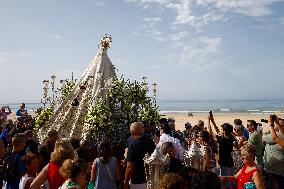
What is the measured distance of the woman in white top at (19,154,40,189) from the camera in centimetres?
696

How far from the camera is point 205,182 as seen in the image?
3.92m

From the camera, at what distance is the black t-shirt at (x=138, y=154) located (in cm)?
829

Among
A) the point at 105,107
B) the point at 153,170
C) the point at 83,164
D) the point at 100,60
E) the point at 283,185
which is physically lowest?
the point at 283,185

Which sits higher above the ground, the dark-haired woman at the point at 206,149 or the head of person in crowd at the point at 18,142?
the head of person in crowd at the point at 18,142

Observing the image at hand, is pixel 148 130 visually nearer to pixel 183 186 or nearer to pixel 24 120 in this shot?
pixel 24 120

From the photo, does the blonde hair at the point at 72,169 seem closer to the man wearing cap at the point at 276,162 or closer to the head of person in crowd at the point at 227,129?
the man wearing cap at the point at 276,162

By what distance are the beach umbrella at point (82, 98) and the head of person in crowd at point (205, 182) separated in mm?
9782

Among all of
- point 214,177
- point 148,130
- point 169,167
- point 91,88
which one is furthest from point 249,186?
point 91,88

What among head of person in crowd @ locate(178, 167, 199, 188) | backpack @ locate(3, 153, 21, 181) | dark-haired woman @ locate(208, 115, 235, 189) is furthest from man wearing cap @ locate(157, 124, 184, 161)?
head of person in crowd @ locate(178, 167, 199, 188)

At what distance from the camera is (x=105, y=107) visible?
13.0 metres

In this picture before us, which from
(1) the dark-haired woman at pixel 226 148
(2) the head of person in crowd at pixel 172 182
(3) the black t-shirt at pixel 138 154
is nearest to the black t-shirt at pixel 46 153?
(3) the black t-shirt at pixel 138 154

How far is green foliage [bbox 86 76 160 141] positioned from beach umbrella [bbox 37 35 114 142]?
0.59 m

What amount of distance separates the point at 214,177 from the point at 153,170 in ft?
11.6

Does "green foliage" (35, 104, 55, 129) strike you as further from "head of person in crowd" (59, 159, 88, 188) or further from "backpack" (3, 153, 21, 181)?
"head of person in crowd" (59, 159, 88, 188)
